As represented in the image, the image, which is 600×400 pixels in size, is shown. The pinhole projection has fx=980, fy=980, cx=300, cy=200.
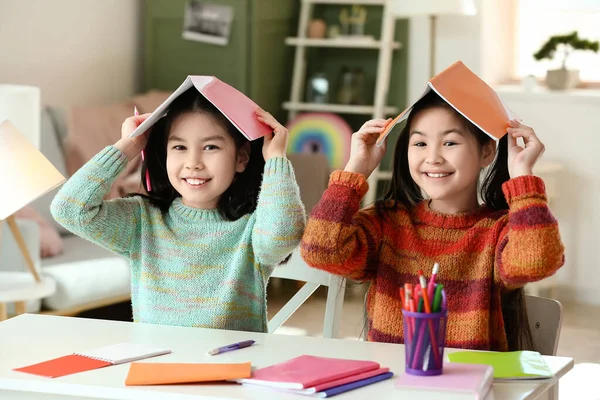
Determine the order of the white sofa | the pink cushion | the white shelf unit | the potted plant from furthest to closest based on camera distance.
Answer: the white shelf unit → the potted plant → the pink cushion → the white sofa

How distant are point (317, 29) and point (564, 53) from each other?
1325mm

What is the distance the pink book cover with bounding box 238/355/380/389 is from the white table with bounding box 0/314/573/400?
17 millimetres

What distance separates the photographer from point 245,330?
72.7 inches

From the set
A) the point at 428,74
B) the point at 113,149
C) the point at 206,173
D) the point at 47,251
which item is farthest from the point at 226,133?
the point at 428,74

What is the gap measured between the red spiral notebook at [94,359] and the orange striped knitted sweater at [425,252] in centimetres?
36

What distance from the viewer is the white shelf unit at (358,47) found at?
517cm

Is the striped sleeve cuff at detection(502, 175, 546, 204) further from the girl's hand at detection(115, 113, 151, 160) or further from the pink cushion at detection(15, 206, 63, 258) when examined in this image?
the pink cushion at detection(15, 206, 63, 258)

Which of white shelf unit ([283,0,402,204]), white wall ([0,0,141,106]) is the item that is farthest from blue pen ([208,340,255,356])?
white shelf unit ([283,0,402,204])

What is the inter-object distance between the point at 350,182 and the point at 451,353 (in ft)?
1.29

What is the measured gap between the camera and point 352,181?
178 centimetres

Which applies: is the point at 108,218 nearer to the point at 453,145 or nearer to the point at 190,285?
the point at 190,285

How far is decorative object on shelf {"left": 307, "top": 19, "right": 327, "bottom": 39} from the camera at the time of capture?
5.39m

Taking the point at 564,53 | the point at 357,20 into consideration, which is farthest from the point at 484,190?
the point at 357,20

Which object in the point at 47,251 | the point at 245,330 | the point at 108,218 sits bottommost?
the point at 47,251
